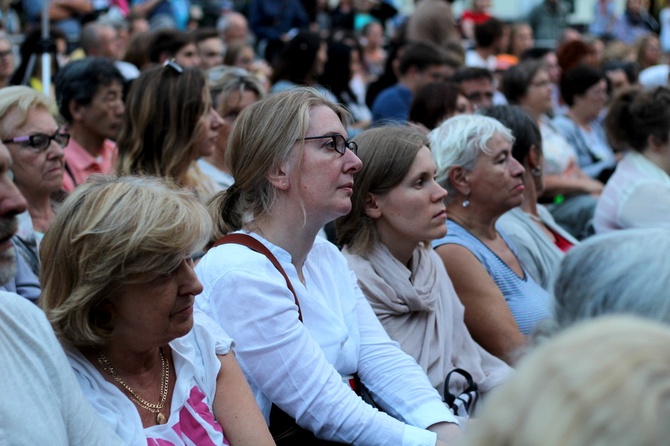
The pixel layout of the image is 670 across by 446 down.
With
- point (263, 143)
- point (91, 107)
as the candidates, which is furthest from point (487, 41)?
point (263, 143)

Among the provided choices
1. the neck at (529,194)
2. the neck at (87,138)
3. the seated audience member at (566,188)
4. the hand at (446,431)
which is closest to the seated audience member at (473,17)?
the seated audience member at (566,188)

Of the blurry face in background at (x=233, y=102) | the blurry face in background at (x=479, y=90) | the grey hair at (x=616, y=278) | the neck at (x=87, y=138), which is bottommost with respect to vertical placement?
the blurry face in background at (x=479, y=90)

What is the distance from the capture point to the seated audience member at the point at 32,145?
3811mm

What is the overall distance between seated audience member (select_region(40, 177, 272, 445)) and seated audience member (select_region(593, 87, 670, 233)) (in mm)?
3242

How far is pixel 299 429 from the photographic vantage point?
116 inches

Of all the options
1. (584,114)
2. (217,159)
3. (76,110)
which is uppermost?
(76,110)

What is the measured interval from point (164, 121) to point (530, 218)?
190 centimetres

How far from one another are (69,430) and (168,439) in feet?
1.09

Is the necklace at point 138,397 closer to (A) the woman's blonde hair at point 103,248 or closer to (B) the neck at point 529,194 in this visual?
(A) the woman's blonde hair at point 103,248

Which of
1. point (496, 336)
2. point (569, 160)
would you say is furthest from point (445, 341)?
point (569, 160)

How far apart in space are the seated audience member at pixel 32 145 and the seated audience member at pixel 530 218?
2.15 m

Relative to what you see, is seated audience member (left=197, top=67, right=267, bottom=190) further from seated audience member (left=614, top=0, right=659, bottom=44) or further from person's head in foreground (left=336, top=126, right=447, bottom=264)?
seated audience member (left=614, top=0, right=659, bottom=44)

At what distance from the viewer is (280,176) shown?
3074mm

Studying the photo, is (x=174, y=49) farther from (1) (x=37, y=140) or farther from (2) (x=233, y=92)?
(1) (x=37, y=140)
